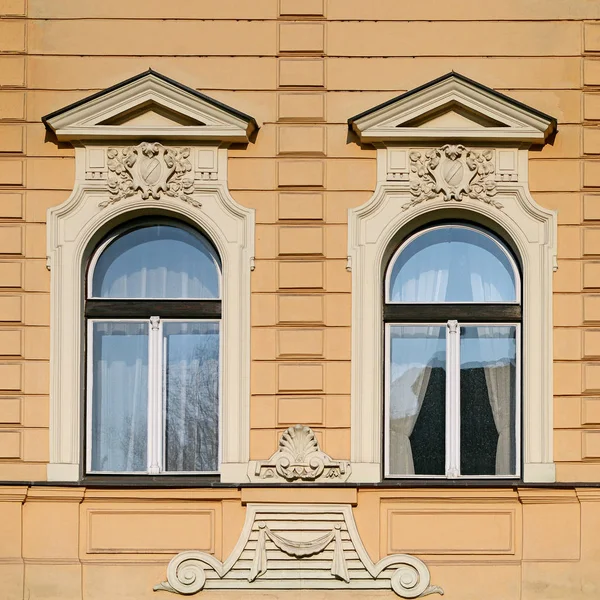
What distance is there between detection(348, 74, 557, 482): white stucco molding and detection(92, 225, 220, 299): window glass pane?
1474 millimetres

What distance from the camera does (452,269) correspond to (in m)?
11.4

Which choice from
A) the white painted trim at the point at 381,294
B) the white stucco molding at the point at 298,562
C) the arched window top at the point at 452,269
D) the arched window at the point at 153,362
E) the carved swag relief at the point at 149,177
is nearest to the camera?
the white stucco molding at the point at 298,562

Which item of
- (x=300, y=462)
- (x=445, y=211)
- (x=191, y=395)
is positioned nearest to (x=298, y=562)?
(x=300, y=462)

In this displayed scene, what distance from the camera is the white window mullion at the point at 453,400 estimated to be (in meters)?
11.1

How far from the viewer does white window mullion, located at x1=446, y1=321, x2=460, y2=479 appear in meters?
11.1

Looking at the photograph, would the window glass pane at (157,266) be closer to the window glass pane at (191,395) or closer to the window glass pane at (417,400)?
the window glass pane at (191,395)

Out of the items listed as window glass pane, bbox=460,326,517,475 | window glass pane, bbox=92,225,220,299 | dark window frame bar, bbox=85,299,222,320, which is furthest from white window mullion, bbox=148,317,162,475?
window glass pane, bbox=460,326,517,475

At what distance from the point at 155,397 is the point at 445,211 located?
3264mm

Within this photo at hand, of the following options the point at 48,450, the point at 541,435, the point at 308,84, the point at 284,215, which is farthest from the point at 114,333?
the point at 541,435

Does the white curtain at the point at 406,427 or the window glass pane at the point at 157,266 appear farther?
the window glass pane at the point at 157,266

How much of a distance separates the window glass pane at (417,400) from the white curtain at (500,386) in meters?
0.43

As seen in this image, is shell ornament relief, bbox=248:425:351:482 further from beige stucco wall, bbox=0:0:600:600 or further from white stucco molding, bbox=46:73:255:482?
white stucco molding, bbox=46:73:255:482

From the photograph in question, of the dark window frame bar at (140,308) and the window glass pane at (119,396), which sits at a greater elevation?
the dark window frame bar at (140,308)

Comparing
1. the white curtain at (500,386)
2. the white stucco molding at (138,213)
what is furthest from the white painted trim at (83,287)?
the white curtain at (500,386)
